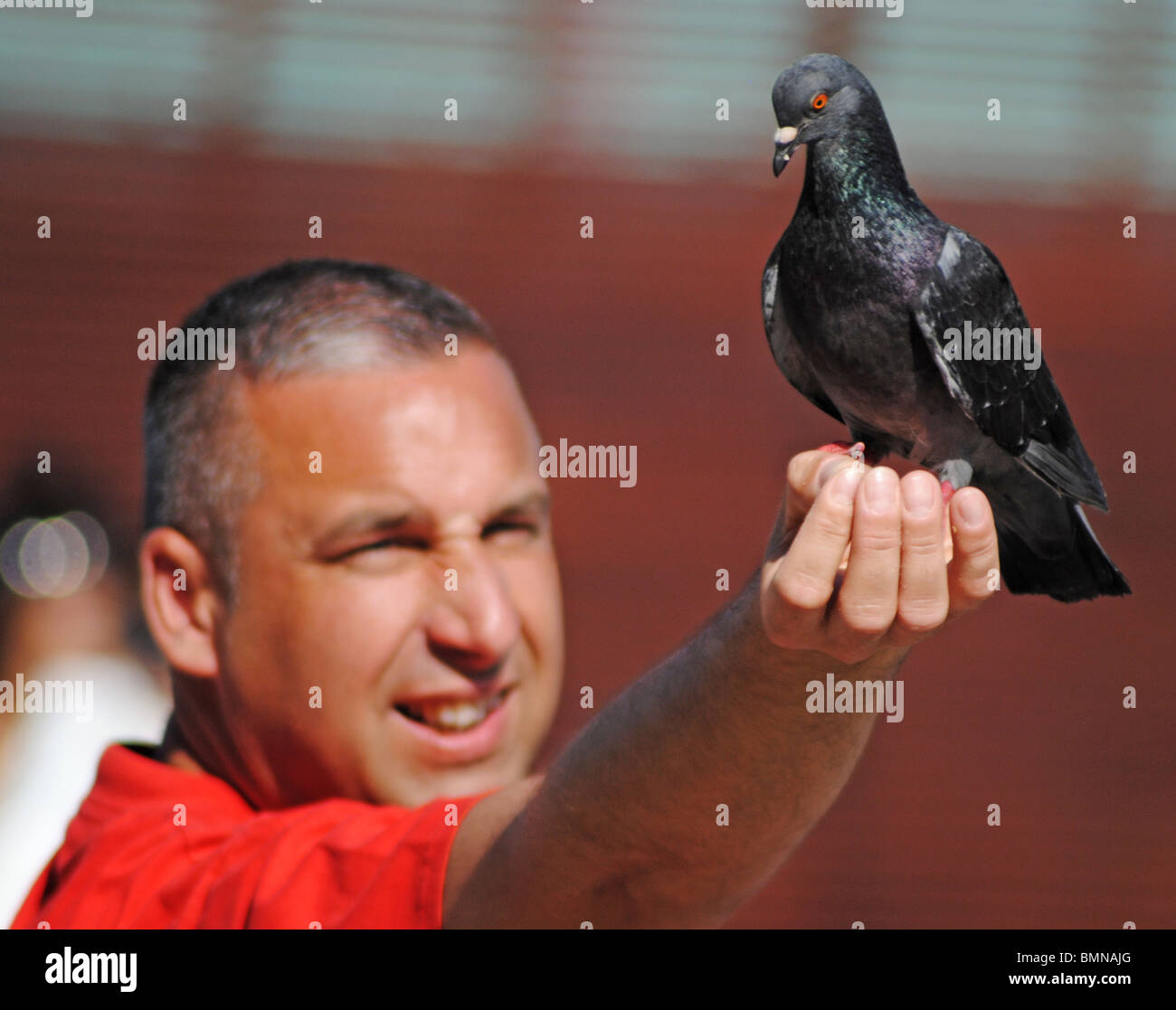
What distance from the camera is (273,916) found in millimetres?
2172

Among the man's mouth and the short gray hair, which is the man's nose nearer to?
the man's mouth

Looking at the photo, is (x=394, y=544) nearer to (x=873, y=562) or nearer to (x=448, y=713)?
(x=448, y=713)

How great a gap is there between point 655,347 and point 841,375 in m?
5.89

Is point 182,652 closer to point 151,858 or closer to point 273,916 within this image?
point 151,858

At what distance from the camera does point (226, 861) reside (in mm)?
2424

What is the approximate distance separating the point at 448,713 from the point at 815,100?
5.21ft

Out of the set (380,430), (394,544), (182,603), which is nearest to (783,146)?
(380,430)

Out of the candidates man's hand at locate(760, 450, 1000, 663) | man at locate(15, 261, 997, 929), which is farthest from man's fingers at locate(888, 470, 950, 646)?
man at locate(15, 261, 997, 929)

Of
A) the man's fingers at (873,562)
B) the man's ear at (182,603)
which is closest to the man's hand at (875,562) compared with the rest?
the man's fingers at (873,562)

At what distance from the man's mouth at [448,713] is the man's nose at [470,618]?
90 mm

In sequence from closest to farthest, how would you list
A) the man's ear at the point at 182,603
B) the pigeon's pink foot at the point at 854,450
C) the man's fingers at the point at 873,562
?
1. the man's fingers at the point at 873,562
2. the pigeon's pink foot at the point at 854,450
3. the man's ear at the point at 182,603

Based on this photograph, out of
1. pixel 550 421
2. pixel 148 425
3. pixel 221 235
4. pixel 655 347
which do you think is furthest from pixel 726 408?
pixel 148 425

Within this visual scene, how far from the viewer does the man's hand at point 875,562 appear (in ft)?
4.95

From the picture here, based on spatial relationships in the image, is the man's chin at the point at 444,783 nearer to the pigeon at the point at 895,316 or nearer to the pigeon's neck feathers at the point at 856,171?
the pigeon at the point at 895,316
